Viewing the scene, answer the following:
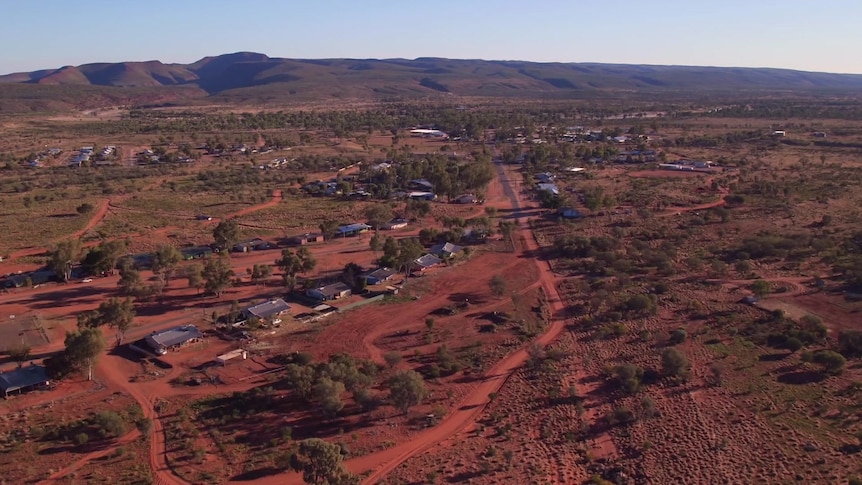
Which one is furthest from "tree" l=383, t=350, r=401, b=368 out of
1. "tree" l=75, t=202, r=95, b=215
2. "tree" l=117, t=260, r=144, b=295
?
"tree" l=75, t=202, r=95, b=215

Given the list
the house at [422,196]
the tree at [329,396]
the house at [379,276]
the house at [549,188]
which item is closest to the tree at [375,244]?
the house at [379,276]

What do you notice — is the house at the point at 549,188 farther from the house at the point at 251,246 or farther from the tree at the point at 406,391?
the tree at the point at 406,391

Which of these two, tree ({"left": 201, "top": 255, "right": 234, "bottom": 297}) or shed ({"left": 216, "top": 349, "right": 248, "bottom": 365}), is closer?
shed ({"left": 216, "top": 349, "right": 248, "bottom": 365})

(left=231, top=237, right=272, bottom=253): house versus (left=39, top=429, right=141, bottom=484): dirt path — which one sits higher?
(left=231, top=237, right=272, bottom=253): house

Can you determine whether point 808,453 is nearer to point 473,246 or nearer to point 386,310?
point 386,310

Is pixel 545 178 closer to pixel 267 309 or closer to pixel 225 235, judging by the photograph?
pixel 225 235

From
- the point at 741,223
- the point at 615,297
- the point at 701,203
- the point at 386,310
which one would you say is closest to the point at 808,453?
the point at 615,297

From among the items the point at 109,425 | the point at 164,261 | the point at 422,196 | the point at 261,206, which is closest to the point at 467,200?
the point at 422,196

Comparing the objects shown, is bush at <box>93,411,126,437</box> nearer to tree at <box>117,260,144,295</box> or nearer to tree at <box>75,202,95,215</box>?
tree at <box>117,260,144,295</box>
